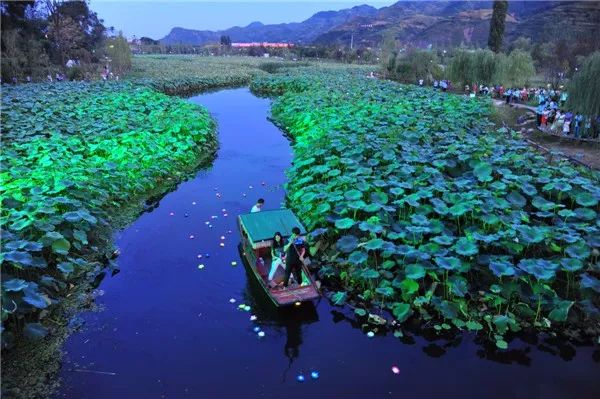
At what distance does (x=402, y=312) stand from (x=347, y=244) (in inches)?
77.3

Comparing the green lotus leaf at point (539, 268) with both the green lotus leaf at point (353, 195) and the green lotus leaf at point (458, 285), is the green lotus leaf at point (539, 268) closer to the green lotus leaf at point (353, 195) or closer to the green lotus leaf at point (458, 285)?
the green lotus leaf at point (458, 285)

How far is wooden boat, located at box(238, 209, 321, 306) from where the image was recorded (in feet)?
24.7

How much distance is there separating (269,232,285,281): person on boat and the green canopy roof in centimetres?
22

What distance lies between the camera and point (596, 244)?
820 centimetres

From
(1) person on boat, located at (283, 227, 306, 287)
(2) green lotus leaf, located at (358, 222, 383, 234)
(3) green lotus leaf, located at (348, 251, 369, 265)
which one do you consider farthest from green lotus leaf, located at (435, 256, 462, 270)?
(1) person on boat, located at (283, 227, 306, 287)

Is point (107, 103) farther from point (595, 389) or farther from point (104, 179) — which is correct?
point (595, 389)

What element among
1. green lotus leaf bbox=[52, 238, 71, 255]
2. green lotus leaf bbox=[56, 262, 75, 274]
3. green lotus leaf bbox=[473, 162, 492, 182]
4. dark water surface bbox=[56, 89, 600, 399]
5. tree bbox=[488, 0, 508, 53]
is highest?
tree bbox=[488, 0, 508, 53]

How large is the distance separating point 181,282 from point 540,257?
7369 millimetres

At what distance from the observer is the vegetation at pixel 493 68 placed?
29.7m

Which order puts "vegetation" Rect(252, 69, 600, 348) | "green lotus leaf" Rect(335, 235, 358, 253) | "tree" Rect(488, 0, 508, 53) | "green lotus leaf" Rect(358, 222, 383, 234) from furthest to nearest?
1. "tree" Rect(488, 0, 508, 53)
2. "green lotus leaf" Rect(358, 222, 383, 234)
3. "green lotus leaf" Rect(335, 235, 358, 253)
4. "vegetation" Rect(252, 69, 600, 348)

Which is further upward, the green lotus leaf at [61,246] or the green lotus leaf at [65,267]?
the green lotus leaf at [61,246]

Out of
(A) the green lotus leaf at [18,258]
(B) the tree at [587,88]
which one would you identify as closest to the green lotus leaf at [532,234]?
(A) the green lotus leaf at [18,258]

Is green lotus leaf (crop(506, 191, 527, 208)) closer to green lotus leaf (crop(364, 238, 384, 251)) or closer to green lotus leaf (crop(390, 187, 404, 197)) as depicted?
green lotus leaf (crop(390, 187, 404, 197))

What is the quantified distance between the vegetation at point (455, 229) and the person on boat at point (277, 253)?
1.05 metres
